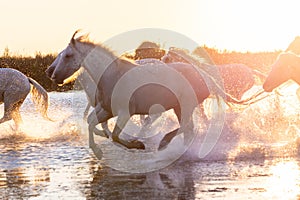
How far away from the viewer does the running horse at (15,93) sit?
1394 centimetres

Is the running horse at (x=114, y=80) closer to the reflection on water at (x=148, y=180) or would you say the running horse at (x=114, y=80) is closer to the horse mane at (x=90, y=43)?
the horse mane at (x=90, y=43)

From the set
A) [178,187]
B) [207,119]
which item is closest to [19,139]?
[207,119]

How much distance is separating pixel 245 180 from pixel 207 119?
6.10 m

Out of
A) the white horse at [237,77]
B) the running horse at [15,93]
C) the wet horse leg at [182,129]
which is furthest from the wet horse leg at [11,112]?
the wet horse leg at [182,129]

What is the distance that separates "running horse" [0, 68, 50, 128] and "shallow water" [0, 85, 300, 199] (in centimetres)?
53

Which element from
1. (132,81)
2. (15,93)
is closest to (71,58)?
(132,81)

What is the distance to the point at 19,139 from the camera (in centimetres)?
1279

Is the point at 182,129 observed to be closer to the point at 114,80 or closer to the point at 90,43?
the point at 114,80

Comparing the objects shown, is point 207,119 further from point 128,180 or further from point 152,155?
point 128,180

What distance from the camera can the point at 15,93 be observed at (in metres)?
14.0

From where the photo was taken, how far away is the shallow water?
277 inches

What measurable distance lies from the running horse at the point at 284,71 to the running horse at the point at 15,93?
5.85 meters

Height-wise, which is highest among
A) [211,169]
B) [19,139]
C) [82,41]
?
[82,41]

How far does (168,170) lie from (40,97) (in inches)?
244
